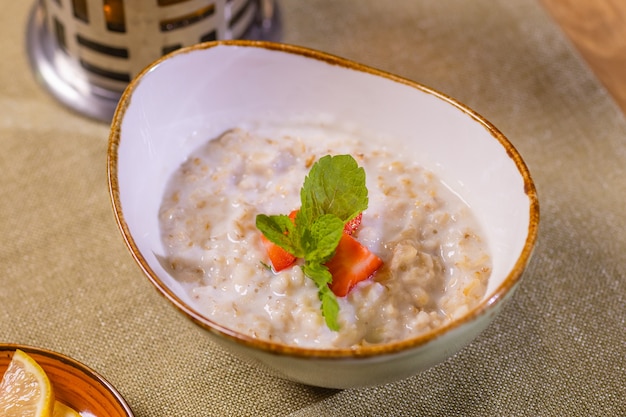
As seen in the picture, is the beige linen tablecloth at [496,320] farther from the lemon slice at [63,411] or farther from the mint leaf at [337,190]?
the mint leaf at [337,190]

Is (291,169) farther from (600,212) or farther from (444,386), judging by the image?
(600,212)

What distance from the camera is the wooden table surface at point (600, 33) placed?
6.92 ft

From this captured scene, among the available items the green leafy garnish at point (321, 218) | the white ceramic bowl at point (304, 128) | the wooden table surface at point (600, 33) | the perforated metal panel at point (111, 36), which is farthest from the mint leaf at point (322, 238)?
the wooden table surface at point (600, 33)

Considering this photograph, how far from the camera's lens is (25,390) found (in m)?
1.30

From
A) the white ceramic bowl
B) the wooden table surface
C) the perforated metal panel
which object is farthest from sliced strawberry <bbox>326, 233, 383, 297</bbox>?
the wooden table surface

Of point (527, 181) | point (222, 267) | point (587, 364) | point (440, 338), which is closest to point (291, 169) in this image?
point (222, 267)

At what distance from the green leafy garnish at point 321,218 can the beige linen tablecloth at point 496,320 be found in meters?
0.23

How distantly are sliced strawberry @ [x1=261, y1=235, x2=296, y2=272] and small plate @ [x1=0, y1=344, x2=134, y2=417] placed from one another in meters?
0.34

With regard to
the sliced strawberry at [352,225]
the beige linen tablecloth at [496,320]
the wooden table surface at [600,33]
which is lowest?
the beige linen tablecloth at [496,320]

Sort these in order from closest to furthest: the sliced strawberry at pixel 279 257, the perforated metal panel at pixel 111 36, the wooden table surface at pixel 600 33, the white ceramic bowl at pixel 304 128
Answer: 1. the white ceramic bowl at pixel 304 128
2. the sliced strawberry at pixel 279 257
3. the perforated metal panel at pixel 111 36
4. the wooden table surface at pixel 600 33

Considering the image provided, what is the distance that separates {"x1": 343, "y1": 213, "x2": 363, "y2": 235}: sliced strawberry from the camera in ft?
4.63

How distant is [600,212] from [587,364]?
43 centimetres

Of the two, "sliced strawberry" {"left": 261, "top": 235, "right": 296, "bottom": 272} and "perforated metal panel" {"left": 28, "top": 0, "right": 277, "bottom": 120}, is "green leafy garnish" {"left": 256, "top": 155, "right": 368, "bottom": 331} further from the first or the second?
"perforated metal panel" {"left": 28, "top": 0, "right": 277, "bottom": 120}

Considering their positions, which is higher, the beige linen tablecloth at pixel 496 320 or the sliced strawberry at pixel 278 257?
the sliced strawberry at pixel 278 257
